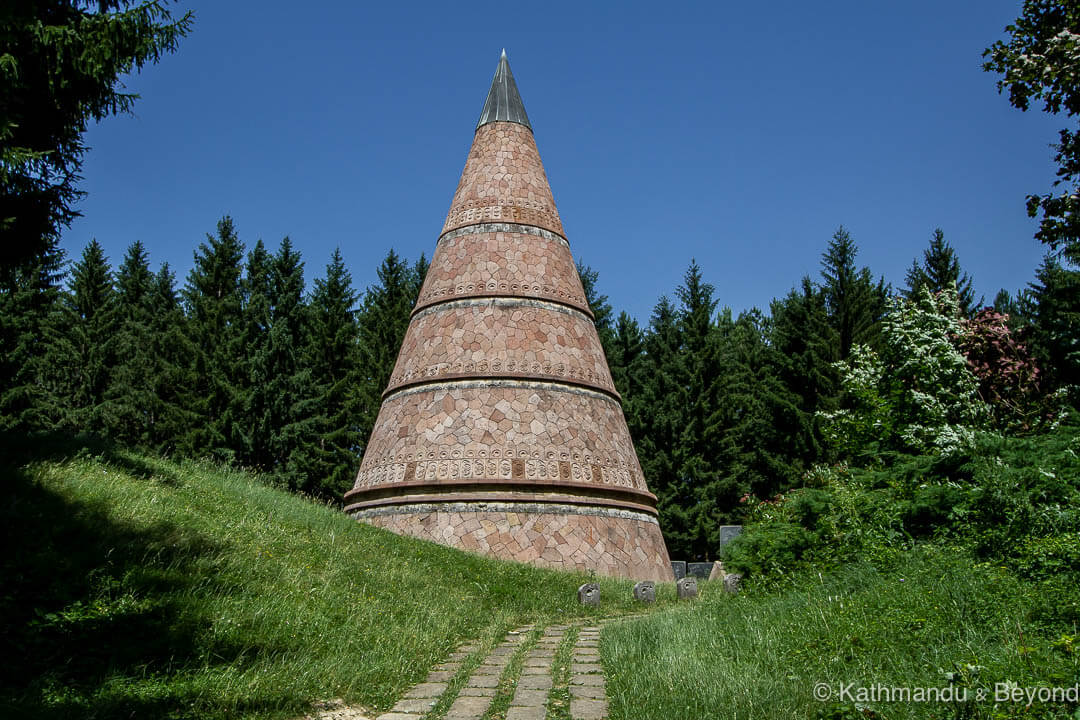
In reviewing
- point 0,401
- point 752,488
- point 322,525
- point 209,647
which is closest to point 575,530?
point 322,525

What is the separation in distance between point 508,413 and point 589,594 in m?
4.31

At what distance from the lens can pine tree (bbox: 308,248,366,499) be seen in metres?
28.0

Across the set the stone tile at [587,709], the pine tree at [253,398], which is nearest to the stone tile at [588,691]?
the stone tile at [587,709]

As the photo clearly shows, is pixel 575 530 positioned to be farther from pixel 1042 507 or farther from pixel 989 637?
pixel 989 637

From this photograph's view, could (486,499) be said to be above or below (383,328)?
below

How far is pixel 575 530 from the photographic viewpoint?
13945mm

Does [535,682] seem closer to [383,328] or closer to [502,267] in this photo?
[502,267]

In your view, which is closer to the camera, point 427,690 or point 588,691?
point 588,691

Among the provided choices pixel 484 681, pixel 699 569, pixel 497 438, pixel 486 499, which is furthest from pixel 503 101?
pixel 484 681

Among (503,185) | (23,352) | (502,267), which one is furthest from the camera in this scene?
(23,352)

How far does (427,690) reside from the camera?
570 cm

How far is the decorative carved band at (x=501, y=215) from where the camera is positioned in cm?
1648

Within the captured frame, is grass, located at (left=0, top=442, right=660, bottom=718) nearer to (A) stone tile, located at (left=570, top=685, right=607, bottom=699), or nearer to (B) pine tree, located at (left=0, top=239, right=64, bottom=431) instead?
(A) stone tile, located at (left=570, top=685, right=607, bottom=699)

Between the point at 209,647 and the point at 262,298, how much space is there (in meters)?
26.2
